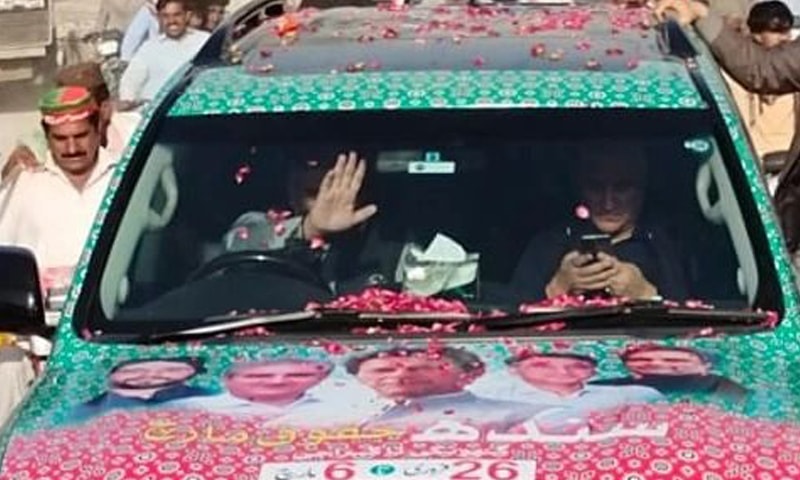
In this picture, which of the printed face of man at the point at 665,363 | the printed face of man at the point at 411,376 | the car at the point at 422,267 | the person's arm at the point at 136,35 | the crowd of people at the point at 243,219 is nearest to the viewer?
the car at the point at 422,267

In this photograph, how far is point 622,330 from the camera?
569 centimetres

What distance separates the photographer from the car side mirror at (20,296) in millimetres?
6062

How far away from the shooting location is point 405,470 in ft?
15.7

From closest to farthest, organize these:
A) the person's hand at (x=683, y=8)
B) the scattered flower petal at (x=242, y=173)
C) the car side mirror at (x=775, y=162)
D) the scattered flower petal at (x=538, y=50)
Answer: the scattered flower petal at (x=242, y=173), the scattered flower petal at (x=538, y=50), the person's hand at (x=683, y=8), the car side mirror at (x=775, y=162)

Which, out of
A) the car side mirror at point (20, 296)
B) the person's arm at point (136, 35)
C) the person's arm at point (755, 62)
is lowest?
the person's arm at point (136, 35)

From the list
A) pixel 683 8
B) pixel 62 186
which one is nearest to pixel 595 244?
pixel 62 186

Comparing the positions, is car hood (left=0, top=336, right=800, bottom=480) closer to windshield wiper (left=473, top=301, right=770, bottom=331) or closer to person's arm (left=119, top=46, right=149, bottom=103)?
windshield wiper (left=473, top=301, right=770, bottom=331)

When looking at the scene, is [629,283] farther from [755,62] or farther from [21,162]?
[755,62]

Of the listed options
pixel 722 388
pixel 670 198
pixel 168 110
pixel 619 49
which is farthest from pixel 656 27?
pixel 722 388

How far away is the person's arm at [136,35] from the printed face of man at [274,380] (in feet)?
30.8

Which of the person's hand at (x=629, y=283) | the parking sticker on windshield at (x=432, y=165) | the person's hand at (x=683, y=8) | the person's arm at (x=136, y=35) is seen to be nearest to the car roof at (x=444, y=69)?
the parking sticker on windshield at (x=432, y=165)

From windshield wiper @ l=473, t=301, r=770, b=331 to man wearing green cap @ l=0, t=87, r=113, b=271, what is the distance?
340 centimetres

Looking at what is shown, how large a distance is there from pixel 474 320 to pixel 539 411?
67 centimetres

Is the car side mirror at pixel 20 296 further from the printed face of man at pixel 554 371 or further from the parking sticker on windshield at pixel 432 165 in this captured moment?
the printed face of man at pixel 554 371
